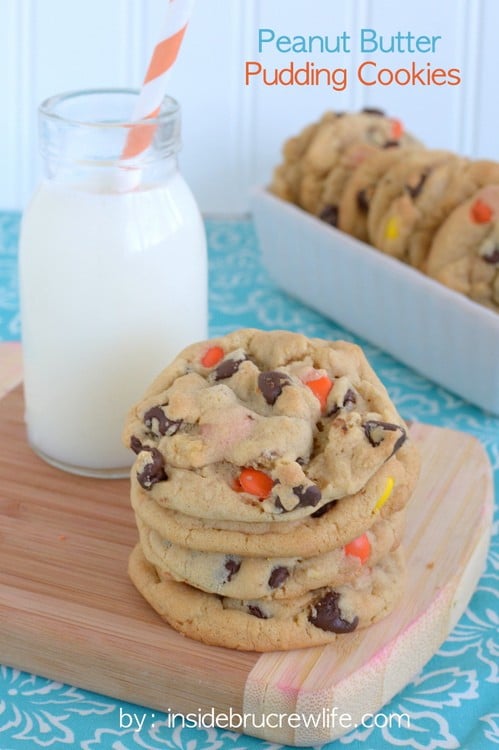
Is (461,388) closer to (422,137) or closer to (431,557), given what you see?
(431,557)

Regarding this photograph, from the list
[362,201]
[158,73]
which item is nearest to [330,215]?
[362,201]

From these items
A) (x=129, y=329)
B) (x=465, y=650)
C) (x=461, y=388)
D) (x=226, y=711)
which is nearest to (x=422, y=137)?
(x=461, y=388)

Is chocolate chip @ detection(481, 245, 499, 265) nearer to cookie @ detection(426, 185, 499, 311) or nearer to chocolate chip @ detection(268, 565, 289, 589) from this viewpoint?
cookie @ detection(426, 185, 499, 311)

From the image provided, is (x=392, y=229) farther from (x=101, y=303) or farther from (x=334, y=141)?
(x=101, y=303)

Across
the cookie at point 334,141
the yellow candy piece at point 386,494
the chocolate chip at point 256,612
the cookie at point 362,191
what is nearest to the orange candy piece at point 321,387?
the yellow candy piece at point 386,494

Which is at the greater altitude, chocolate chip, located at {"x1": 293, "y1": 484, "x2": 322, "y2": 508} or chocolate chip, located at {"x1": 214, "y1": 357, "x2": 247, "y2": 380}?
chocolate chip, located at {"x1": 214, "y1": 357, "x2": 247, "y2": 380}

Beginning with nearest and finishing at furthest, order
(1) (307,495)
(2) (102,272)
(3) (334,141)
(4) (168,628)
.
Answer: (1) (307,495), (4) (168,628), (2) (102,272), (3) (334,141)

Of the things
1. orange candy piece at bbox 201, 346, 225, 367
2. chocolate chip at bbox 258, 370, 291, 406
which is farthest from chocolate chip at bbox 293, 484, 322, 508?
orange candy piece at bbox 201, 346, 225, 367
